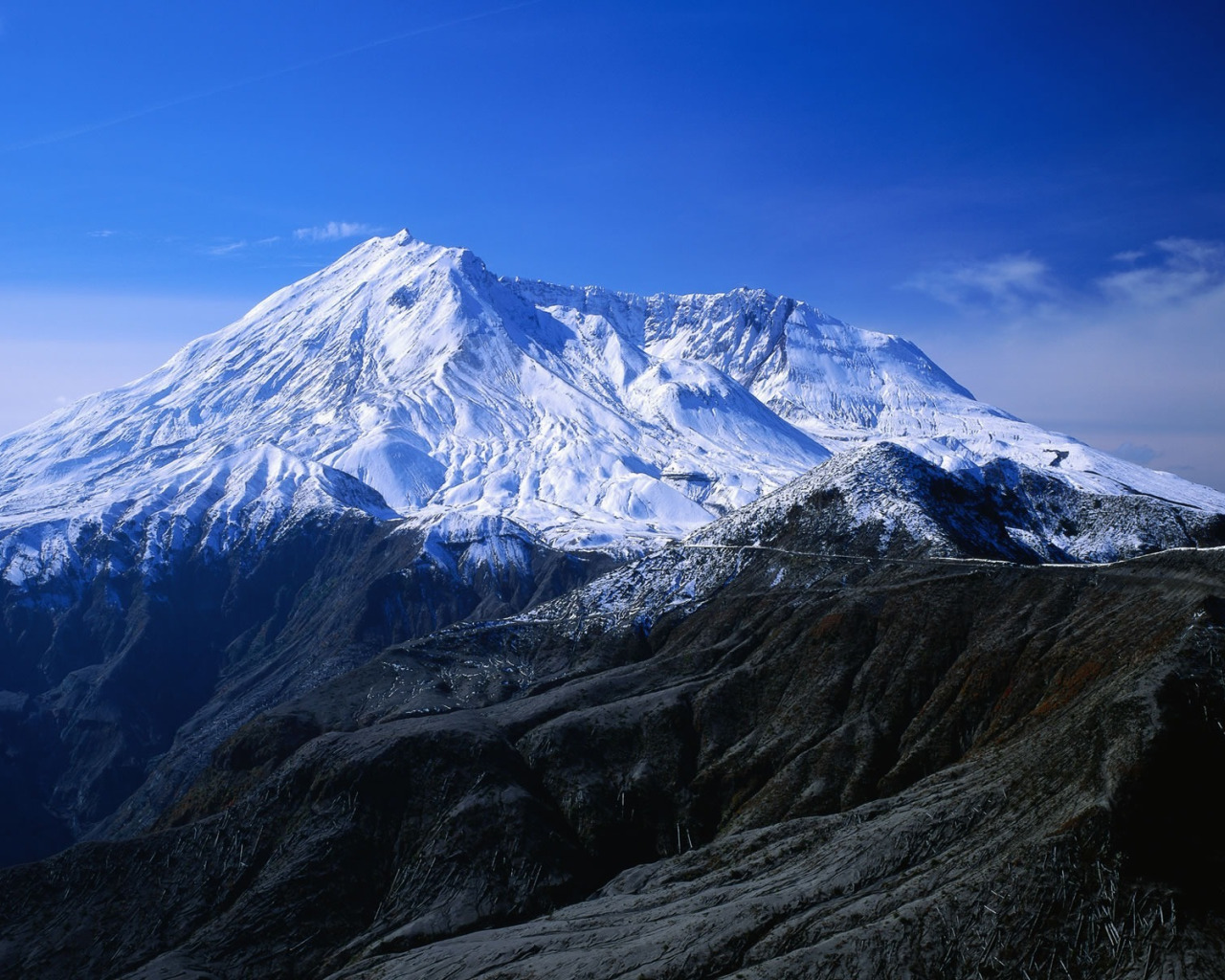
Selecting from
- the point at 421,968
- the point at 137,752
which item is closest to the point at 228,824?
the point at 421,968

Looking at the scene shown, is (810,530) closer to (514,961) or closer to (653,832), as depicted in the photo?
(653,832)

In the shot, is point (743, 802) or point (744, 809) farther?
point (743, 802)

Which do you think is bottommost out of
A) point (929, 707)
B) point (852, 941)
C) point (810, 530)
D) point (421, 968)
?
point (421, 968)

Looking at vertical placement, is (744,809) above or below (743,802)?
below

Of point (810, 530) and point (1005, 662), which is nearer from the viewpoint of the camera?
point (1005, 662)
